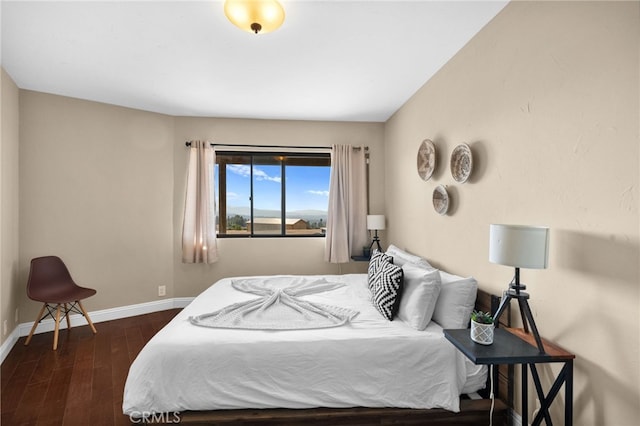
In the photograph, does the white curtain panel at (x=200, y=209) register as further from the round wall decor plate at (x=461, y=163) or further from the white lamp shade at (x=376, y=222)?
the round wall decor plate at (x=461, y=163)

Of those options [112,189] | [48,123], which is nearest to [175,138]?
[112,189]

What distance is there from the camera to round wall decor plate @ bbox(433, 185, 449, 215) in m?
2.66

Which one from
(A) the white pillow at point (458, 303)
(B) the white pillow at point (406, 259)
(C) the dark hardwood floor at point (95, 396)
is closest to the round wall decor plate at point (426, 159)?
(B) the white pillow at point (406, 259)

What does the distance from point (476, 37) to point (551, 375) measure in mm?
2248

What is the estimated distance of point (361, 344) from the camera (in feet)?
6.15

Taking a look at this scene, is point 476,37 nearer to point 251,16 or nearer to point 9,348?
point 251,16

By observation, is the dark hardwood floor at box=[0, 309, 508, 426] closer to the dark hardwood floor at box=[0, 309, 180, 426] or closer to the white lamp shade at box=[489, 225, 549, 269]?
the dark hardwood floor at box=[0, 309, 180, 426]

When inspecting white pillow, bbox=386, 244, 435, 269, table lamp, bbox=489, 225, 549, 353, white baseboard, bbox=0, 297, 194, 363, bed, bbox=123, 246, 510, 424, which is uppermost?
table lamp, bbox=489, 225, 549, 353

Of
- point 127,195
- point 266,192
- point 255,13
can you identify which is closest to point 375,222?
point 266,192

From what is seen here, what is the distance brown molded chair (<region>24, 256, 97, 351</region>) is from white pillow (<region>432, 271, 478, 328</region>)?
11.2ft

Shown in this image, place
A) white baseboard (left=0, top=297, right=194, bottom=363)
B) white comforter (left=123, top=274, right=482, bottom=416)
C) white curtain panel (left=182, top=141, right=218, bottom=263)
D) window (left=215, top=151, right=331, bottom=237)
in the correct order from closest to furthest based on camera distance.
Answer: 1. white comforter (left=123, top=274, right=482, bottom=416)
2. white baseboard (left=0, top=297, right=194, bottom=363)
3. white curtain panel (left=182, top=141, right=218, bottom=263)
4. window (left=215, top=151, right=331, bottom=237)

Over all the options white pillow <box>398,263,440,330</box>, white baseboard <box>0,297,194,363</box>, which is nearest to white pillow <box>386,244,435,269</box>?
white pillow <box>398,263,440,330</box>

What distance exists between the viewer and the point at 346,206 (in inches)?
171

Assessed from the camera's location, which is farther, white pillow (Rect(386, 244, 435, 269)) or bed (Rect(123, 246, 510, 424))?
white pillow (Rect(386, 244, 435, 269))
